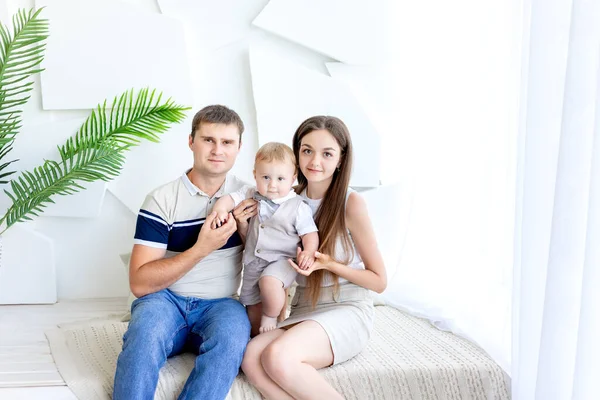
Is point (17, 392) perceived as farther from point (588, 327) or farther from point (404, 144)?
point (404, 144)

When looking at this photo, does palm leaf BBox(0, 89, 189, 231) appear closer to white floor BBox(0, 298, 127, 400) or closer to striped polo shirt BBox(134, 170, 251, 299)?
white floor BBox(0, 298, 127, 400)

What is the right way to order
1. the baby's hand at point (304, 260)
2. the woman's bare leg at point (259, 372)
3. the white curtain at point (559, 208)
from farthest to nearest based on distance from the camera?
the baby's hand at point (304, 260) < the woman's bare leg at point (259, 372) < the white curtain at point (559, 208)

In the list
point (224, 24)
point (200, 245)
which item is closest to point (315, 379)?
point (200, 245)

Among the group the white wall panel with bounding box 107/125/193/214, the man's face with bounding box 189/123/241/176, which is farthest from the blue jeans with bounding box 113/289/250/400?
the white wall panel with bounding box 107/125/193/214

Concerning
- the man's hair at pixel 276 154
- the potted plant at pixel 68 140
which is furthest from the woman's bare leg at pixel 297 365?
the potted plant at pixel 68 140

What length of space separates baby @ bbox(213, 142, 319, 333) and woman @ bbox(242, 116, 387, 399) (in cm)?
7

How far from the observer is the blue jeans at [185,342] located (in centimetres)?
188

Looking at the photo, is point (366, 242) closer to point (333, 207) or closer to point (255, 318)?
point (333, 207)

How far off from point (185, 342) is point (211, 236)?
0.37 metres

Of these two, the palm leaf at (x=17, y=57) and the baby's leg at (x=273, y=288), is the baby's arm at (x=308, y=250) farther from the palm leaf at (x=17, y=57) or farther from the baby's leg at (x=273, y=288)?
the palm leaf at (x=17, y=57)

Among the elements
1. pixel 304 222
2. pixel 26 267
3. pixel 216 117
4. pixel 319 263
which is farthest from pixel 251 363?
pixel 26 267

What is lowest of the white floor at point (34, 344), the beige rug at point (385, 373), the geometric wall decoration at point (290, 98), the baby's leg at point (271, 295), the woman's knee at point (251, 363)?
the white floor at point (34, 344)

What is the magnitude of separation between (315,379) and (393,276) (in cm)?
115

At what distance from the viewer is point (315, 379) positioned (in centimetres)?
200
